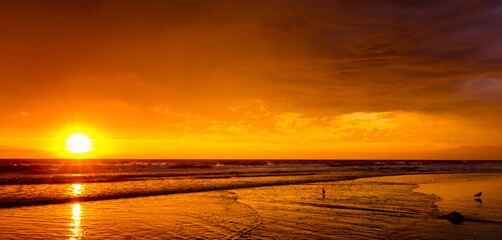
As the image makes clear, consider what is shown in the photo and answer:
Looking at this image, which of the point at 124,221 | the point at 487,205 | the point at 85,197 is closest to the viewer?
the point at 124,221

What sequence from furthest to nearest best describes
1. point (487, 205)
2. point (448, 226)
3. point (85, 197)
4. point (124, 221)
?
1. point (85, 197)
2. point (487, 205)
3. point (124, 221)
4. point (448, 226)

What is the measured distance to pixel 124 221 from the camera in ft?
52.0

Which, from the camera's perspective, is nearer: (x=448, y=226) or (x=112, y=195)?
(x=448, y=226)

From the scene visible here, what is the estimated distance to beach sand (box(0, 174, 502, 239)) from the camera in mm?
13336

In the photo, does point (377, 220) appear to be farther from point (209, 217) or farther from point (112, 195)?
point (112, 195)

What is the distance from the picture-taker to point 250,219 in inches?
654

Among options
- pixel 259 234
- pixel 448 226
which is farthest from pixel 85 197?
pixel 448 226

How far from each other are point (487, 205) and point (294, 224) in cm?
1373

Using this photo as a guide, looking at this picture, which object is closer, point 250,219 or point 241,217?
point 250,219

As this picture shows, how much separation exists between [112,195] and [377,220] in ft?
61.0

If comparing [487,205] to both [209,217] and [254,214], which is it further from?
[209,217]

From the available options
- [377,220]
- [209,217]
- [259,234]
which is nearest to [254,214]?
[209,217]

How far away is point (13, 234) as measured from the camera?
12.9 meters

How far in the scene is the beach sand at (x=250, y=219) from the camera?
13.3 metres
